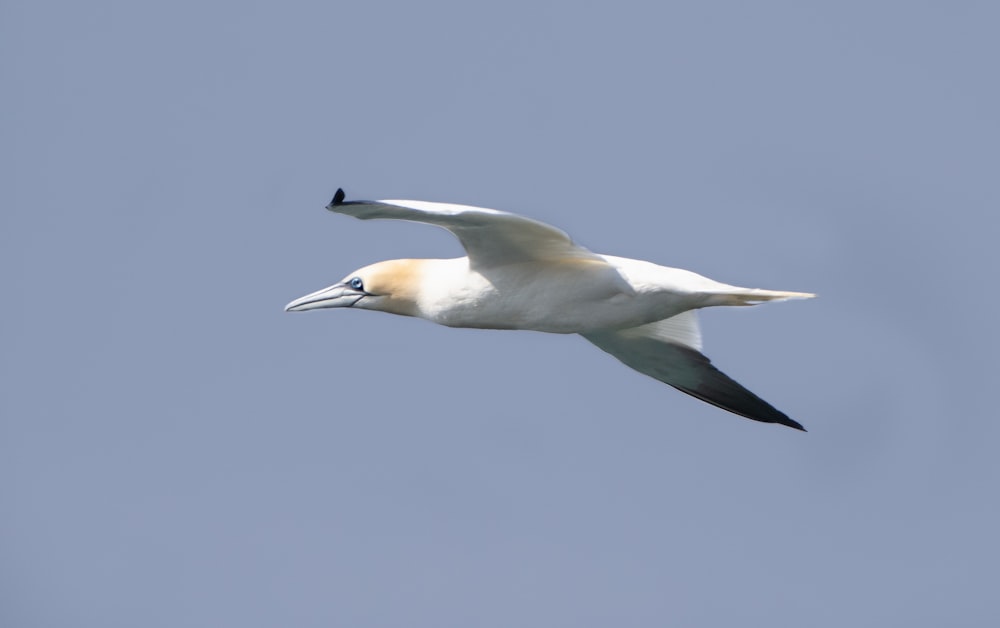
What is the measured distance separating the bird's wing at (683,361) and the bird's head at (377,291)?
1929mm

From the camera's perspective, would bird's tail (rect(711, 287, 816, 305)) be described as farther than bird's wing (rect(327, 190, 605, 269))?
Yes

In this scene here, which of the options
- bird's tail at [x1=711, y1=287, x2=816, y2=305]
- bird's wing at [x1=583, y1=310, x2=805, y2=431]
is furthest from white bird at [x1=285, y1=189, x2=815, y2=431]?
bird's wing at [x1=583, y1=310, x2=805, y2=431]

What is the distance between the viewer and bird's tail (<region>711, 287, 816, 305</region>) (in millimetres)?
13367

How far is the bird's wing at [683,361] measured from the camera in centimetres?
1577

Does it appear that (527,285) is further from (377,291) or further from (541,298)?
(377,291)

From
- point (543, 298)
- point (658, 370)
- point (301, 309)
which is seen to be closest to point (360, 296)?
point (301, 309)

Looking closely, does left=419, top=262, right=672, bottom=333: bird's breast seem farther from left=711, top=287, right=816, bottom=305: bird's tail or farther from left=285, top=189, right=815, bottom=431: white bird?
left=711, top=287, right=816, bottom=305: bird's tail

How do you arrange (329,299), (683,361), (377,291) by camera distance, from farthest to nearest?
(683,361)
(329,299)
(377,291)

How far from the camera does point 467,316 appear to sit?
1409 cm

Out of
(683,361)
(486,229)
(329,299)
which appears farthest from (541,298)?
(683,361)

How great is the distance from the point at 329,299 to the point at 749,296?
146 inches

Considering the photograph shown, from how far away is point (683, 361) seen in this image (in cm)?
1594

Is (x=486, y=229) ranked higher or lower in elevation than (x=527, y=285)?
higher

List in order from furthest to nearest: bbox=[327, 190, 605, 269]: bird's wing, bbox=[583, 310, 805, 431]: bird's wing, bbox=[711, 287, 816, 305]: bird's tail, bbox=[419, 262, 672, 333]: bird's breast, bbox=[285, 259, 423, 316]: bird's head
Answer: bbox=[583, 310, 805, 431]: bird's wing, bbox=[285, 259, 423, 316]: bird's head, bbox=[419, 262, 672, 333]: bird's breast, bbox=[711, 287, 816, 305]: bird's tail, bbox=[327, 190, 605, 269]: bird's wing
